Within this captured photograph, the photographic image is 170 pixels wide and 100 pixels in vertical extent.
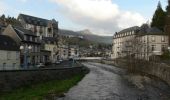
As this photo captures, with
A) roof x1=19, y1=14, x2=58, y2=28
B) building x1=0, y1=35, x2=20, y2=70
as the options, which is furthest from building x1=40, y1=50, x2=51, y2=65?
roof x1=19, y1=14, x2=58, y2=28

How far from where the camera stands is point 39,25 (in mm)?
156750

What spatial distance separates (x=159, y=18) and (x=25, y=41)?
52004 millimetres

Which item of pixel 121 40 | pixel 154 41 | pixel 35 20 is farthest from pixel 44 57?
pixel 121 40

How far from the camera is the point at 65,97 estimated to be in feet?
128

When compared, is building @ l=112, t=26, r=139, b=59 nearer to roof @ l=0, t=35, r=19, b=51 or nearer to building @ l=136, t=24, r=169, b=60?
building @ l=136, t=24, r=169, b=60

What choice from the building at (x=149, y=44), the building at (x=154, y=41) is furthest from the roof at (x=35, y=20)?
the building at (x=154, y=41)

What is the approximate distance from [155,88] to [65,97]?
16454 mm

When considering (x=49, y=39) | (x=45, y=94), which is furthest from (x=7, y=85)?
(x=49, y=39)

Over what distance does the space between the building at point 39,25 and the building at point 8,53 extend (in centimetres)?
6978

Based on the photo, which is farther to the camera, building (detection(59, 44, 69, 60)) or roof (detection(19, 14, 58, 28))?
building (detection(59, 44, 69, 60))

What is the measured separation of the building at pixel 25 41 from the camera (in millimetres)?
82037

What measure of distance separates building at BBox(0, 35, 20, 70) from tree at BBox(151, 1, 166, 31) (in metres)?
57.3

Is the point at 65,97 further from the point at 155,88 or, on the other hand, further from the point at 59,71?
the point at 59,71

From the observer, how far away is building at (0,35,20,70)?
68.2m
